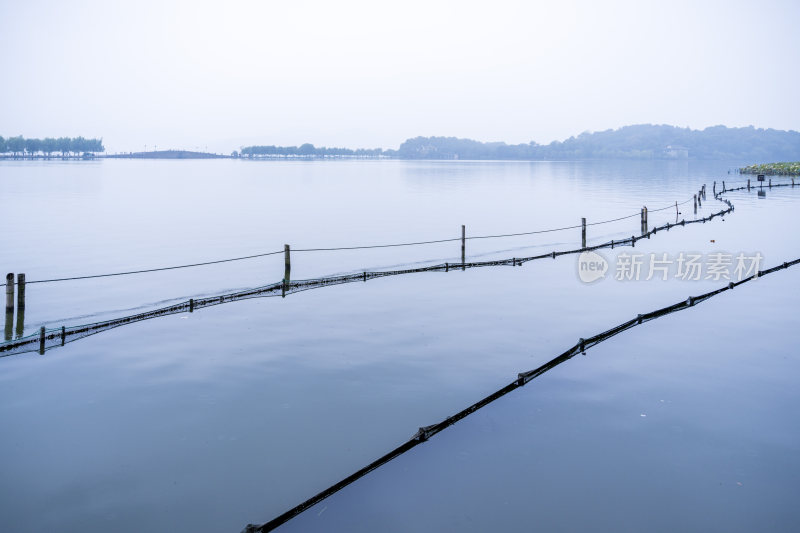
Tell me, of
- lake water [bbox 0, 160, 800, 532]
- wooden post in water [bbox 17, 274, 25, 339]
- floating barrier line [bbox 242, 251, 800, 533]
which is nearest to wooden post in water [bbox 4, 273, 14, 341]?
wooden post in water [bbox 17, 274, 25, 339]

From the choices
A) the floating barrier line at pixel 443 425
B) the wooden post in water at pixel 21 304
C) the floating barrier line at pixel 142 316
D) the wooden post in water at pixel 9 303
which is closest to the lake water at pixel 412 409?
the floating barrier line at pixel 443 425

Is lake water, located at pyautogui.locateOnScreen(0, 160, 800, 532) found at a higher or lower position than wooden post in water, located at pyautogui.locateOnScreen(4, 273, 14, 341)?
lower

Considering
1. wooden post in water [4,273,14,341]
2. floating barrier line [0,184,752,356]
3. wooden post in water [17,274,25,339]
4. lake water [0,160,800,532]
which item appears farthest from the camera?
wooden post in water [17,274,25,339]

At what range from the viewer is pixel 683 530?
9.80 meters

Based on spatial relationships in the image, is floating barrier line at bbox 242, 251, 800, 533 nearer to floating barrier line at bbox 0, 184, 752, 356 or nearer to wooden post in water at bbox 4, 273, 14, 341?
floating barrier line at bbox 0, 184, 752, 356

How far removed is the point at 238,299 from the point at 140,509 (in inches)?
657

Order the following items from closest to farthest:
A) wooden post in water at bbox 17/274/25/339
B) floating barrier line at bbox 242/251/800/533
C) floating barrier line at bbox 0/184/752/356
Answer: floating barrier line at bbox 242/251/800/533, floating barrier line at bbox 0/184/752/356, wooden post in water at bbox 17/274/25/339

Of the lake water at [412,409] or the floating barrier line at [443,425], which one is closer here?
the floating barrier line at [443,425]

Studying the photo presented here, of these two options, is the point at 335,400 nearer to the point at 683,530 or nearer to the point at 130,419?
the point at 130,419

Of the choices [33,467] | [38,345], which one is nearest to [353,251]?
[38,345]

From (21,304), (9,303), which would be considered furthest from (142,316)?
(9,303)

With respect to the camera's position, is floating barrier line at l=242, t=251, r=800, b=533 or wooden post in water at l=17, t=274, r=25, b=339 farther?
wooden post in water at l=17, t=274, r=25, b=339

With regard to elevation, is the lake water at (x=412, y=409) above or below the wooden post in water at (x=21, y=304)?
below

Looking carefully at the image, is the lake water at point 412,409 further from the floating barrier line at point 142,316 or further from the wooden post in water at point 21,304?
the wooden post in water at point 21,304
